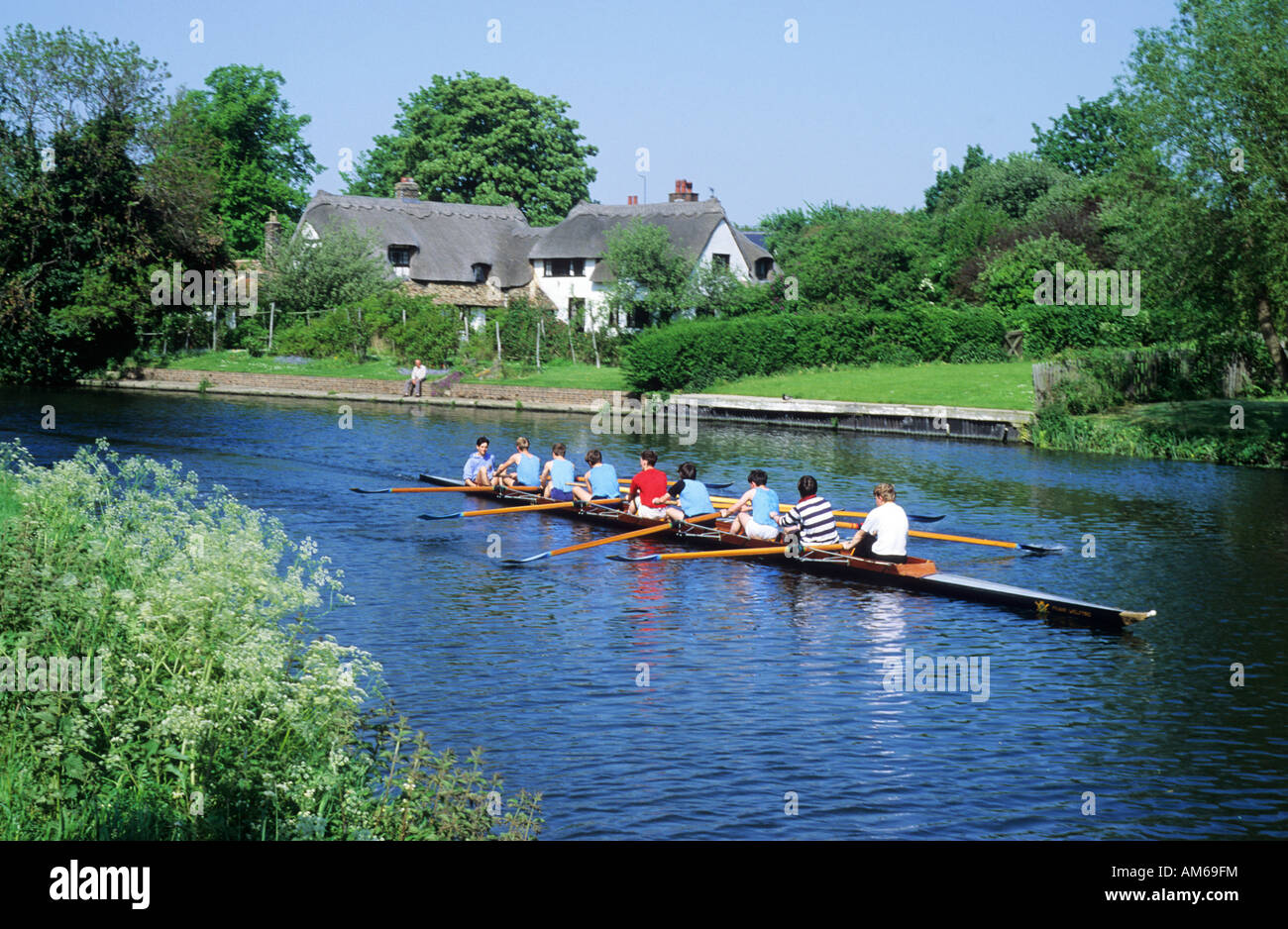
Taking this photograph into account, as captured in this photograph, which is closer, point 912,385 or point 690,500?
point 690,500

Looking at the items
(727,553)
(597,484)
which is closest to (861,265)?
(597,484)

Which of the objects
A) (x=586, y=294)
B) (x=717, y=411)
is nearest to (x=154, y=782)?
(x=717, y=411)

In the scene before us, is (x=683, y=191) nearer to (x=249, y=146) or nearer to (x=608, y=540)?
(x=249, y=146)

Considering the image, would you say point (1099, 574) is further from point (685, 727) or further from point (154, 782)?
point (154, 782)

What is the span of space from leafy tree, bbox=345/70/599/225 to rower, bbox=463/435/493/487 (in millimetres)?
60429

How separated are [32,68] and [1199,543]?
1847 inches

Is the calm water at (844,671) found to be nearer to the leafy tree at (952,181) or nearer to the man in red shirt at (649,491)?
the man in red shirt at (649,491)

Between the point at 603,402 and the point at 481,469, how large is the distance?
2059 centimetres

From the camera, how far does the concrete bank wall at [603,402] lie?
38.9m

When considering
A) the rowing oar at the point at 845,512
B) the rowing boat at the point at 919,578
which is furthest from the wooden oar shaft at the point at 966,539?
the rowing boat at the point at 919,578

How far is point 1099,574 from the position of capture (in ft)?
64.3

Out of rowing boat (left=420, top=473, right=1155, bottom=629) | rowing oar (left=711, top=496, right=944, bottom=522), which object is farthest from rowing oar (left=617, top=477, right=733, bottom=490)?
rowing boat (left=420, top=473, right=1155, bottom=629)

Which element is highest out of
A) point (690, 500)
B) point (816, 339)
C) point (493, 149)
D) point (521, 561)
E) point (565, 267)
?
point (493, 149)

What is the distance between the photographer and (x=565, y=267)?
74.6 meters
